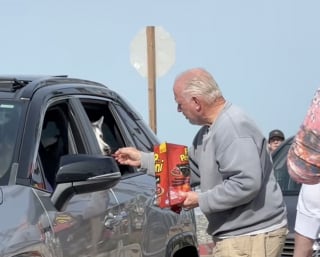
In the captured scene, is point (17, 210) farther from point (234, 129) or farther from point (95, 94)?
point (95, 94)

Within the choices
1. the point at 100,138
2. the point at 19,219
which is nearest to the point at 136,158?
the point at 100,138

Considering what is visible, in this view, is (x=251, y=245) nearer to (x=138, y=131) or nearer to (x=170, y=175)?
(x=170, y=175)

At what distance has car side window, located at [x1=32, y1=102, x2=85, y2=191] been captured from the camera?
4.98 m

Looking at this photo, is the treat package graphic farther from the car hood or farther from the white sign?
the white sign

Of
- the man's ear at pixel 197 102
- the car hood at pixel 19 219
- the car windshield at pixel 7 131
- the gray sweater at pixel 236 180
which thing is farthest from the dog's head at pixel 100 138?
the car hood at pixel 19 219

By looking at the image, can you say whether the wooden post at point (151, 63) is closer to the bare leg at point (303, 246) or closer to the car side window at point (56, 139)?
the bare leg at point (303, 246)

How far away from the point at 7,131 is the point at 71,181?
1.52 feet

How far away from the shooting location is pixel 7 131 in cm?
455

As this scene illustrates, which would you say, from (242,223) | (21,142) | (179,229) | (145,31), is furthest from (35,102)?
(145,31)

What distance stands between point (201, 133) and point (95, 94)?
118 cm

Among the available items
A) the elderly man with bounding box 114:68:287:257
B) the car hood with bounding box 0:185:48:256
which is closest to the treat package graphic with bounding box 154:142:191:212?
the elderly man with bounding box 114:68:287:257

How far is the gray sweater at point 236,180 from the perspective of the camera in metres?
4.36

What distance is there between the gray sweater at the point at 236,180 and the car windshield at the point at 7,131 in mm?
985

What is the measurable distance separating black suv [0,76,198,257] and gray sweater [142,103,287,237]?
0.51 meters
